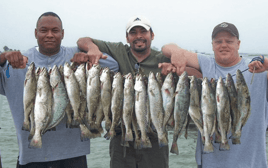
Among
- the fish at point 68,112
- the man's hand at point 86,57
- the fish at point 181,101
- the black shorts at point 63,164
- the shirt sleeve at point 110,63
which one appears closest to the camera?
the fish at point 181,101

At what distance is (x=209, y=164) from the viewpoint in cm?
392

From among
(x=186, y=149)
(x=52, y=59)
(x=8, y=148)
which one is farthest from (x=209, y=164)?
(x=8, y=148)

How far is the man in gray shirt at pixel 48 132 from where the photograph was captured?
160 inches

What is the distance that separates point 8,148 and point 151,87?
11329 millimetres

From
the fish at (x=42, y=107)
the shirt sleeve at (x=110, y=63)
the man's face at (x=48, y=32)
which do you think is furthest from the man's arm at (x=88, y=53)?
the fish at (x=42, y=107)

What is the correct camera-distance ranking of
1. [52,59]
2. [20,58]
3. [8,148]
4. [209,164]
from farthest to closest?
[8,148] → [52,59] → [209,164] → [20,58]

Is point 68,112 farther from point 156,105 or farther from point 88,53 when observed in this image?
point 156,105

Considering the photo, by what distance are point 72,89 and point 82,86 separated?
167 mm

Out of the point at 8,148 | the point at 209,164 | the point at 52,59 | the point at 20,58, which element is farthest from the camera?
the point at 8,148

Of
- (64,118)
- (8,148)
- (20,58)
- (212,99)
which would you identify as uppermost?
(20,58)

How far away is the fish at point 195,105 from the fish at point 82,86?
1.56 m

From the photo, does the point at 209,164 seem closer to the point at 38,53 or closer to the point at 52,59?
the point at 52,59

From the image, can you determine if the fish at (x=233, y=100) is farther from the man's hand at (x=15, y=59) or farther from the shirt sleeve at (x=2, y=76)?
the shirt sleeve at (x=2, y=76)

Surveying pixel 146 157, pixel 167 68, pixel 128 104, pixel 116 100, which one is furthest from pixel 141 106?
pixel 146 157
